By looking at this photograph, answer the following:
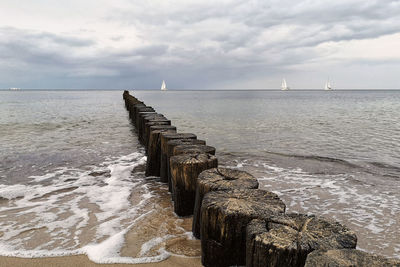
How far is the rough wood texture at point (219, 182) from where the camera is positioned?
3022 millimetres

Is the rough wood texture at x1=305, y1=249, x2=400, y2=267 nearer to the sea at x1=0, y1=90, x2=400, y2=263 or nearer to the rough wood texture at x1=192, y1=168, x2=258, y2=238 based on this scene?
the rough wood texture at x1=192, y1=168, x2=258, y2=238

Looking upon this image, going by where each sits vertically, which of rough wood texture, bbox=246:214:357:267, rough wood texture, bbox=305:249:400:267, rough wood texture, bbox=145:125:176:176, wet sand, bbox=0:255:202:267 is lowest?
wet sand, bbox=0:255:202:267

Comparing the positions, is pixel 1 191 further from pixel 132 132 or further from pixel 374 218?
pixel 132 132

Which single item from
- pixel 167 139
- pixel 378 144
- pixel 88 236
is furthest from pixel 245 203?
pixel 378 144

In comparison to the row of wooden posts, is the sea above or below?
below

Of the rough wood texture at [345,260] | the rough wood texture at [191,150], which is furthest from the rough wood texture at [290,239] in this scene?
the rough wood texture at [191,150]

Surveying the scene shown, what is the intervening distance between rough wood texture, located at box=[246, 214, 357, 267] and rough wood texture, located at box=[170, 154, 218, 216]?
168 centimetres

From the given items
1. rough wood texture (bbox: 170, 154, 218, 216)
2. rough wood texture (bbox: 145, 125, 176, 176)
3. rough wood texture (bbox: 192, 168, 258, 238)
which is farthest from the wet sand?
rough wood texture (bbox: 145, 125, 176, 176)

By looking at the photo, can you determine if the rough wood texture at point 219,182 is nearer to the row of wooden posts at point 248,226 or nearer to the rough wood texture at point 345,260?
the row of wooden posts at point 248,226

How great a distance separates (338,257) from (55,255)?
2.93 m

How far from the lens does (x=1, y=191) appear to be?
541cm

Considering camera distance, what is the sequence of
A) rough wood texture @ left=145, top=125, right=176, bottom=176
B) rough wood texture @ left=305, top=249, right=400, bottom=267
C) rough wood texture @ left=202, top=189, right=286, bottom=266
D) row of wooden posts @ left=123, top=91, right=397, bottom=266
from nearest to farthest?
1. rough wood texture @ left=305, top=249, right=400, bottom=267
2. row of wooden posts @ left=123, top=91, right=397, bottom=266
3. rough wood texture @ left=202, top=189, right=286, bottom=266
4. rough wood texture @ left=145, top=125, right=176, bottom=176

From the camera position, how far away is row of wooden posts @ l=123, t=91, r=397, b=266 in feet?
6.17

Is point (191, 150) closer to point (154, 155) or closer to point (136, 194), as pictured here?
point (136, 194)
